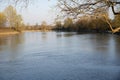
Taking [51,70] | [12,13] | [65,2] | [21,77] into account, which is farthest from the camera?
[12,13]

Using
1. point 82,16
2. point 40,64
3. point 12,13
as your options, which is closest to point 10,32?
point 12,13

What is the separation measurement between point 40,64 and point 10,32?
68.1m

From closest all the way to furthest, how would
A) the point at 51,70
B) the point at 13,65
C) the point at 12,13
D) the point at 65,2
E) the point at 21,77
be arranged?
the point at 65,2
the point at 21,77
the point at 51,70
the point at 13,65
the point at 12,13

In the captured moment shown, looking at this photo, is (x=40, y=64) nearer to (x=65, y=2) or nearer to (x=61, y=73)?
(x=61, y=73)

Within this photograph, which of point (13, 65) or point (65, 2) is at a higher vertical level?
point (65, 2)

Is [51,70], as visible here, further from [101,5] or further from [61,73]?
[101,5]

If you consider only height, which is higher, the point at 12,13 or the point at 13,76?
the point at 12,13

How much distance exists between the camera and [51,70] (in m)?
14.3

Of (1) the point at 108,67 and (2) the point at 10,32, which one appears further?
(2) the point at 10,32

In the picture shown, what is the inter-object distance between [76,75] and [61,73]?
1.00 m

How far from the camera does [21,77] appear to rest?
12758 millimetres

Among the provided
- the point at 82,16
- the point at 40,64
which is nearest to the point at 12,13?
the point at 40,64

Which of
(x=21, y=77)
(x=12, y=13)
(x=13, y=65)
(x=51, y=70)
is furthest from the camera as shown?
(x=12, y=13)

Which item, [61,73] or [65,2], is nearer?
[65,2]
